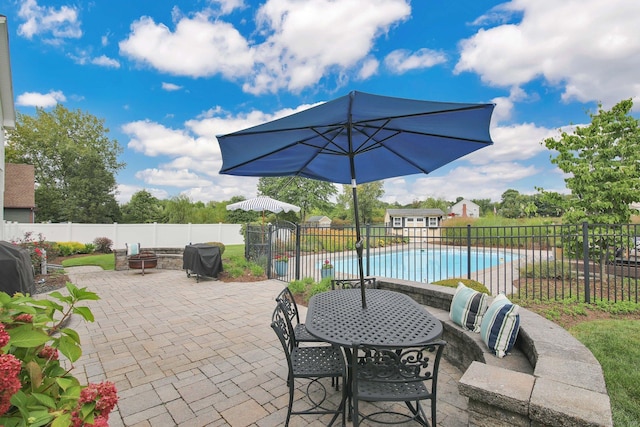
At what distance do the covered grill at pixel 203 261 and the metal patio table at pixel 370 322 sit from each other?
5.30m

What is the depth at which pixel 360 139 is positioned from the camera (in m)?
3.19

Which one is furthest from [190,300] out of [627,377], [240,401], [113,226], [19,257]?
[113,226]

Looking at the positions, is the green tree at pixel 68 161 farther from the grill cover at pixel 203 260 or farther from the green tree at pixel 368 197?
the green tree at pixel 368 197

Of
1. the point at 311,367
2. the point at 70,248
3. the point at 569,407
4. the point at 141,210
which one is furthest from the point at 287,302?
the point at 141,210

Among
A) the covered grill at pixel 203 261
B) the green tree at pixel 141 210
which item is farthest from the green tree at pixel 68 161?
the covered grill at pixel 203 261

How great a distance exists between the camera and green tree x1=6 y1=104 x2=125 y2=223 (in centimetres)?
2062

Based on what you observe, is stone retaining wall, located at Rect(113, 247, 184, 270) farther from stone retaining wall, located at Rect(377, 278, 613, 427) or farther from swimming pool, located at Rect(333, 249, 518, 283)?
stone retaining wall, located at Rect(377, 278, 613, 427)

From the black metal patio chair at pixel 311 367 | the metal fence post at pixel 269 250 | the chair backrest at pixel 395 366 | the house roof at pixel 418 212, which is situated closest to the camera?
the chair backrest at pixel 395 366

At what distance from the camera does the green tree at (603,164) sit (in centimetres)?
646

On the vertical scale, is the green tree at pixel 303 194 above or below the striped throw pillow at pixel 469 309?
above

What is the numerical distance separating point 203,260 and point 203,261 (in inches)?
1.0

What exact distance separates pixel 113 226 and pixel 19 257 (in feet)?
38.1

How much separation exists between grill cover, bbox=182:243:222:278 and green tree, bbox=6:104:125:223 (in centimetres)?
1800

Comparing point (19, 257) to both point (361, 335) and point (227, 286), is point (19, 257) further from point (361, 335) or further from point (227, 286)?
point (361, 335)
